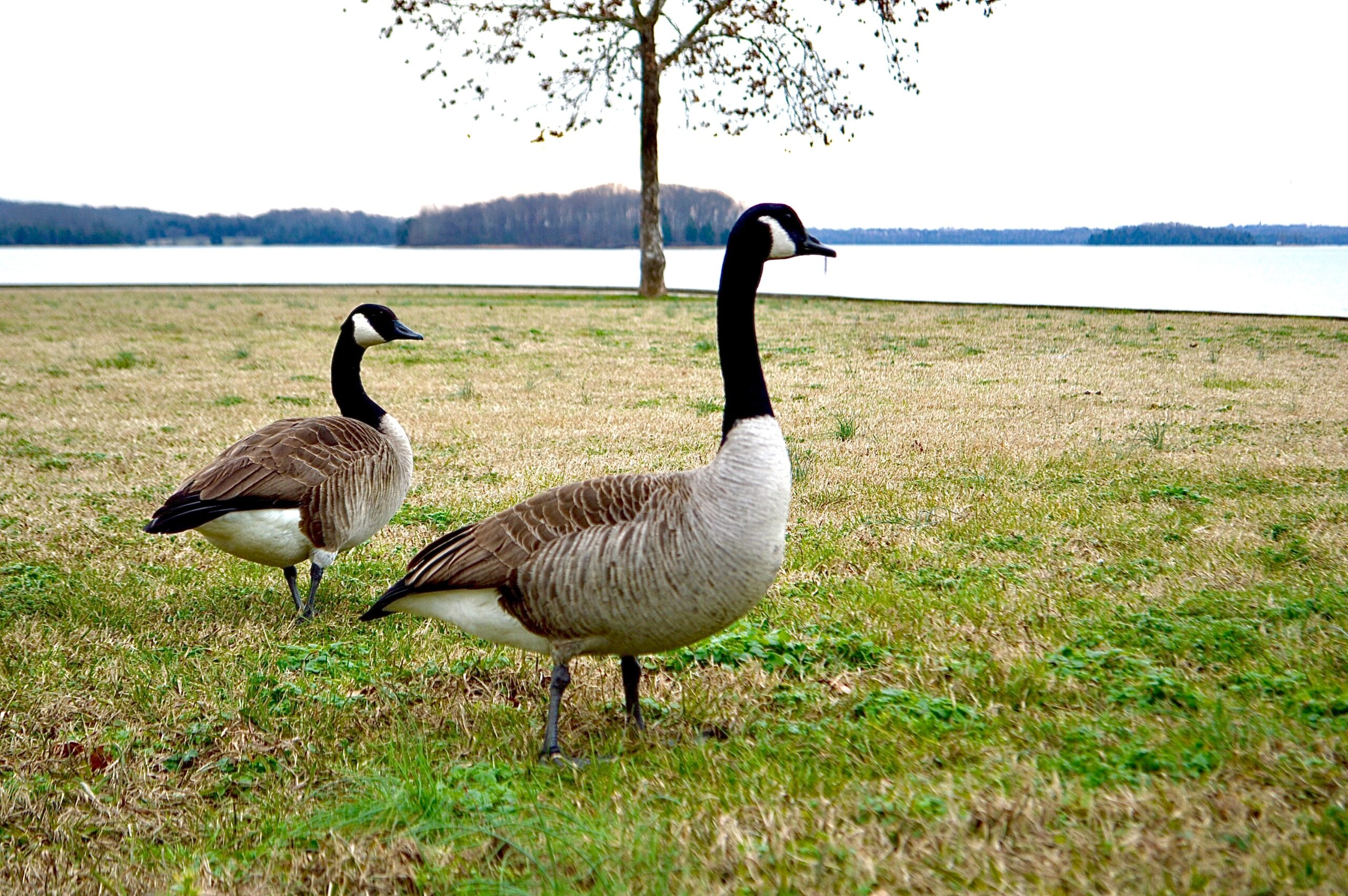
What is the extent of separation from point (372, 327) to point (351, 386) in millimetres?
499

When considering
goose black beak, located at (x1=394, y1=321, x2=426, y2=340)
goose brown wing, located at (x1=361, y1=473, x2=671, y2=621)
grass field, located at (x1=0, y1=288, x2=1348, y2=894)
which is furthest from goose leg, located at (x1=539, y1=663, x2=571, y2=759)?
goose black beak, located at (x1=394, y1=321, x2=426, y2=340)

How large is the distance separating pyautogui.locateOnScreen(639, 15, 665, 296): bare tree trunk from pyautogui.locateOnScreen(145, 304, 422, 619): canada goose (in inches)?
1203

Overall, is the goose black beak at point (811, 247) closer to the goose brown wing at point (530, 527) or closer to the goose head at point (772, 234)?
the goose head at point (772, 234)

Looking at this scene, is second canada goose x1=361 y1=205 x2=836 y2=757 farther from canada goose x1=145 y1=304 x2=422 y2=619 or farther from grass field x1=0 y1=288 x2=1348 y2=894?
canada goose x1=145 y1=304 x2=422 y2=619

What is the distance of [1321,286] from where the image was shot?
170 feet

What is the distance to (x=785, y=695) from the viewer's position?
4750 mm

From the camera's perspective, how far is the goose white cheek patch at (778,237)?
439 cm

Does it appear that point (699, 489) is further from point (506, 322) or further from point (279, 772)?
point (506, 322)

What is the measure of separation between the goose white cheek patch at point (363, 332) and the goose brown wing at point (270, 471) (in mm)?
1047

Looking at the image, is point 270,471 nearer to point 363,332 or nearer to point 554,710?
point 363,332

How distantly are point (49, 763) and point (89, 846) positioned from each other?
73 cm

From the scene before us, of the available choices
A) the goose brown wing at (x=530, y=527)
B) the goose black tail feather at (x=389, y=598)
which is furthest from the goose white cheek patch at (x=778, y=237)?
the goose black tail feather at (x=389, y=598)

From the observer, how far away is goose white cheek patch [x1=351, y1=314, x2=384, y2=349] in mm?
7375

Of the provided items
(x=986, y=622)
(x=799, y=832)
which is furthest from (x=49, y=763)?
(x=986, y=622)
